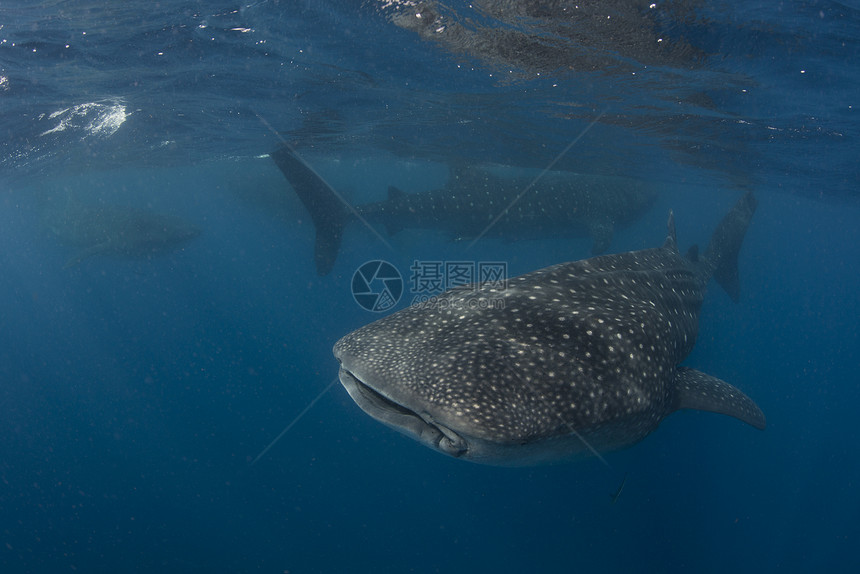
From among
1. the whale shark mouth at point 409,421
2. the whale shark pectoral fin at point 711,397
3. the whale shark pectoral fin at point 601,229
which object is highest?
the whale shark mouth at point 409,421

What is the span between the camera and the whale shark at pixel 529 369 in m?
2.82

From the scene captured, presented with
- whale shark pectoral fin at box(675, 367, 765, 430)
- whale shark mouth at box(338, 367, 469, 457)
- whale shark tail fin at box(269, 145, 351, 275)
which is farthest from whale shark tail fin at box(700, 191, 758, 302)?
whale shark mouth at box(338, 367, 469, 457)

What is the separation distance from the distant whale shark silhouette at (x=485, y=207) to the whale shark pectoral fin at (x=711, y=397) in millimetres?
10079

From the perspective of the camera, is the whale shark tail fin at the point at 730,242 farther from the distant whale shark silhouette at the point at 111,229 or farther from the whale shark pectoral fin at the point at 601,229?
the distant whale shark silhouette at the point at 111,229

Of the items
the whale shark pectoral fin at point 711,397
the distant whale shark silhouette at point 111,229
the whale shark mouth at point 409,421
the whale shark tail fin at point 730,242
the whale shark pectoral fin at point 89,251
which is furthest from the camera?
the whale shark pectoral fin at point 89,251

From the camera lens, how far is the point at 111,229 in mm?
20297

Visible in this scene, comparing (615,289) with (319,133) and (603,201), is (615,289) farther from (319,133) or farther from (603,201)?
(319,133)

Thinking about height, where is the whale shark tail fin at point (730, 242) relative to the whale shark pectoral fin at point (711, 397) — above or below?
below

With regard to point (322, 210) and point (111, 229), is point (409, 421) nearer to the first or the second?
point (322, 210)

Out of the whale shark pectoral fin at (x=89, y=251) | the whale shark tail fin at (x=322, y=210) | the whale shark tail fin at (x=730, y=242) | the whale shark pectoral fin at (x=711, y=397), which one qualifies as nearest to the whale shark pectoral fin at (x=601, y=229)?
the whale shark tail fin at (x=730, y=242)

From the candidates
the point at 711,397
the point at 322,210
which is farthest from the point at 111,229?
the point at 711,397

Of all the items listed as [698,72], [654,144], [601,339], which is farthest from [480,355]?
[654,144]

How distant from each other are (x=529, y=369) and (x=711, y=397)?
291 centimetres

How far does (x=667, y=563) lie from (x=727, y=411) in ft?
31.8
